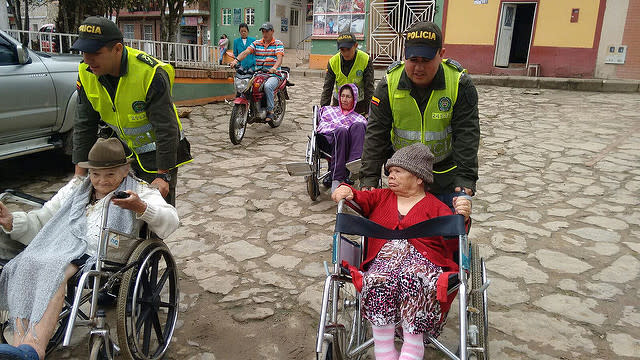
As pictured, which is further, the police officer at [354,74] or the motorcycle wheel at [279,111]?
the motorcycle wheel at [279,111]

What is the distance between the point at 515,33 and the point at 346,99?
618 inches

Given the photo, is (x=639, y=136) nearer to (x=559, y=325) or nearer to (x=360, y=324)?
(x=559, y=325)

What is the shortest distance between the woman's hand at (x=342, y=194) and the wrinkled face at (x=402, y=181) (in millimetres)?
243

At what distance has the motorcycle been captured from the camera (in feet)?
25.9

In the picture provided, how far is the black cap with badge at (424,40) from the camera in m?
2.75

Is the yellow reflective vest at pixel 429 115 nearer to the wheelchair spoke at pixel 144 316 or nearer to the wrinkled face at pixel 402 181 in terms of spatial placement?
the wrinkled face at pixel 402 181

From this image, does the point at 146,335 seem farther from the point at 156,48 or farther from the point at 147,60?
the point at 156,48

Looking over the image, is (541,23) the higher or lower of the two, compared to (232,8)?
lower

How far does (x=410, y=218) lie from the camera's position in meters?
2.65

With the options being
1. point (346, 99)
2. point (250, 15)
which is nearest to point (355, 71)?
point (346, 99)

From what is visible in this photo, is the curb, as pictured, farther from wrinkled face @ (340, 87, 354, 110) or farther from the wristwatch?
the wristwatch

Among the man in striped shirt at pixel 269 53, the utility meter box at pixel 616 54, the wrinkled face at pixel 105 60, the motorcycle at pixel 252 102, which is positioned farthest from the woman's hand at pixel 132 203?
the utility meter box at pixel 616 54

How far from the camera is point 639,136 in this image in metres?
8.46

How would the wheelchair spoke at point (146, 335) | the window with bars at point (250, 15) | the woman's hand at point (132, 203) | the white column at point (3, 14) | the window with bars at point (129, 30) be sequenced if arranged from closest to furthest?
the woman's hand at point (132, 203) → the wheelchair spoke at point (146, 335) → the white column at point (3, 14) → the window with bars at point (250, 15) → the window with bars at point (129, 30)
